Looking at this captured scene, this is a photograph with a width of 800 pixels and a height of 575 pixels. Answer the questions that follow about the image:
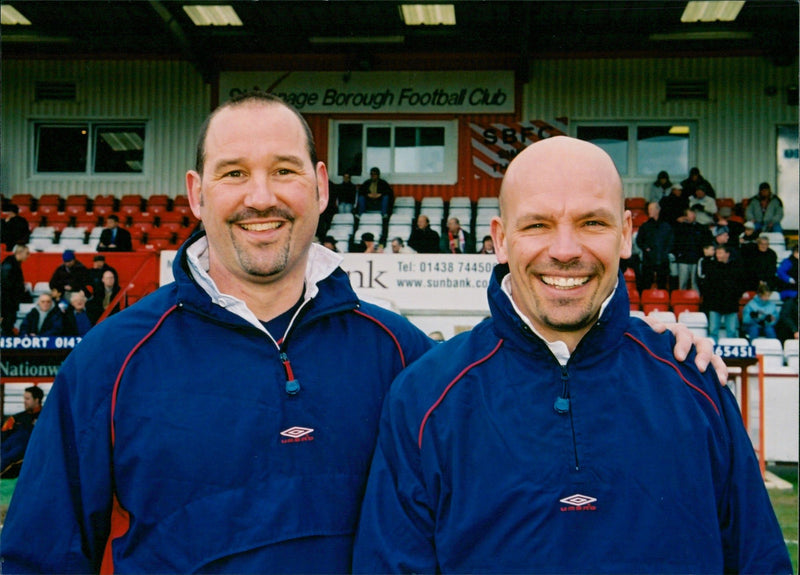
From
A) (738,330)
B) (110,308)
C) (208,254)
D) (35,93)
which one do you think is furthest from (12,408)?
(35,93)

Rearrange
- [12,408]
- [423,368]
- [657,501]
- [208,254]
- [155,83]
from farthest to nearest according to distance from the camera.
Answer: [155,83], [12,408], [208,254], [423,368], [657,501]

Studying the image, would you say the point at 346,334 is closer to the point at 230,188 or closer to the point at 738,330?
the point at 230,188

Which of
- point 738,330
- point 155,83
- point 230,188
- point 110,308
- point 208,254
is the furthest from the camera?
point 155,83

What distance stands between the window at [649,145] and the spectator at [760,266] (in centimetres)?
505

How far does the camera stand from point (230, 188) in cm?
208

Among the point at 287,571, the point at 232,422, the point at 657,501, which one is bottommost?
the point at 287,571

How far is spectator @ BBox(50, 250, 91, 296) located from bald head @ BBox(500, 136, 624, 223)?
31.6 feet

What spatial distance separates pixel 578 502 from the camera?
177 cm

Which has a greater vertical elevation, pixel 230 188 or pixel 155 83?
pixel 155 83

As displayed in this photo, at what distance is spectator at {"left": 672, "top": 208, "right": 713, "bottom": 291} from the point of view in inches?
492

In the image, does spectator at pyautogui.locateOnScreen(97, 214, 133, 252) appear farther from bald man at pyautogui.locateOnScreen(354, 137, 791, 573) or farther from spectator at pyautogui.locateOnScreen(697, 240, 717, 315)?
bald man at pyautogui.locateOnScreen(354, 137, 791, 573)

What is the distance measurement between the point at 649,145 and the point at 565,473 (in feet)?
54.1

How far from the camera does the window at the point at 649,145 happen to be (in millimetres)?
17078

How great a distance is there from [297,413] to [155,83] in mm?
17132
